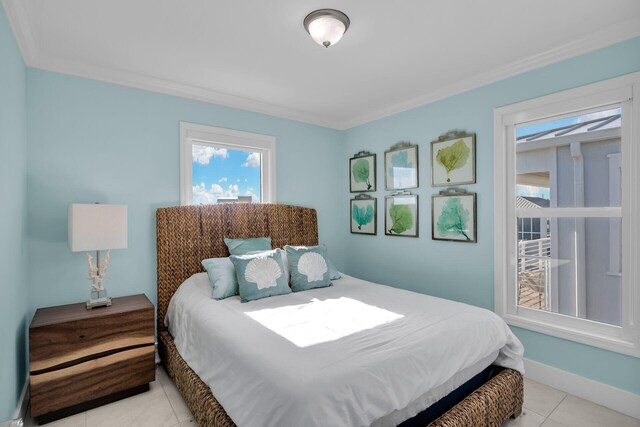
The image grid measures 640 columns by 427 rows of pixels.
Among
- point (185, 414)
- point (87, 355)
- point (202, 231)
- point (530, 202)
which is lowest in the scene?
point (185, 414)

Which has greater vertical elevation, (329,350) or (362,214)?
(362,214)

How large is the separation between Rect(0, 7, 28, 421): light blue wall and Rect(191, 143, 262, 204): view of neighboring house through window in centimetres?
131

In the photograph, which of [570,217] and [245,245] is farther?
[245,245]

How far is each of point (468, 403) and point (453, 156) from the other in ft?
7.00

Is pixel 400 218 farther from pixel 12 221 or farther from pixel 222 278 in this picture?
pixel 12 221

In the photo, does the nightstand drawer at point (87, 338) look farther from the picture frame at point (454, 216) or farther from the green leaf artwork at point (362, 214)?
the picture frame at point (454, 216)

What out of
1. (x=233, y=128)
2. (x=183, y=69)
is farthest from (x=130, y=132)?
(x=233, y=128)

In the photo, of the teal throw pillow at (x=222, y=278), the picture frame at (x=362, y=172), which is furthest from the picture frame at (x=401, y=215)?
the teal throw pillow at (x=222, y=278)

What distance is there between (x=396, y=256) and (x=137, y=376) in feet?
8.71

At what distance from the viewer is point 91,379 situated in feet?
7.43

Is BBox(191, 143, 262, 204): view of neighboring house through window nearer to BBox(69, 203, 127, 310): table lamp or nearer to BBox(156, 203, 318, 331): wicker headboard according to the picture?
BBox(156, 203, 318, 331): wicker headboard

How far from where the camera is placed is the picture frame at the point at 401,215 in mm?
3521

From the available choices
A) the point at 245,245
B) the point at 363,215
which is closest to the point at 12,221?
the point at 245,245

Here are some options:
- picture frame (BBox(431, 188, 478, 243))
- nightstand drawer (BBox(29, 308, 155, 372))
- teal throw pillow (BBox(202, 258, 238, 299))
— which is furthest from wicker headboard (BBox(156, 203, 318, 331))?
picture frame (BBox(431, 188, 478, 243))
